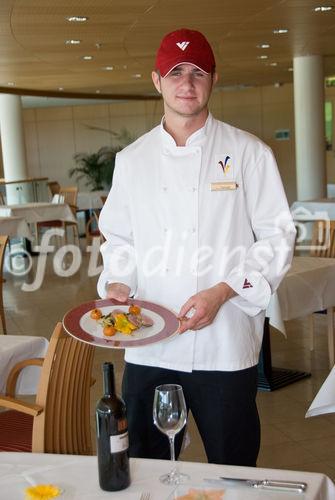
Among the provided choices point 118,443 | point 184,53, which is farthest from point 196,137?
point 118,443

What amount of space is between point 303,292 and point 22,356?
198 centimetres

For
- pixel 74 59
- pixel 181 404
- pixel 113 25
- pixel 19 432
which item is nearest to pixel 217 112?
pixel 74 59

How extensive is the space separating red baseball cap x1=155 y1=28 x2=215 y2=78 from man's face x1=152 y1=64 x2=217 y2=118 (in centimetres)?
2

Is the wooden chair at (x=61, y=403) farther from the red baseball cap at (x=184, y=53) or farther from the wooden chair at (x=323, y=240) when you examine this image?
the wooden chair at (x=323, y=240)

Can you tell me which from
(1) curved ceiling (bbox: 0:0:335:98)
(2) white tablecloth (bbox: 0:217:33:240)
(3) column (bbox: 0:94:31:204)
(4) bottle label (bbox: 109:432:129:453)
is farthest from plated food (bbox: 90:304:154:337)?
(3) column (bbox: 0:94:31:204)

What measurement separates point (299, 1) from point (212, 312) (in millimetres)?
5792

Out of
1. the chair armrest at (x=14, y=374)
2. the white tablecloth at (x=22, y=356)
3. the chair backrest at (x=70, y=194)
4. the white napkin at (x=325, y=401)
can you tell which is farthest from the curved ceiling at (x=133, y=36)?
the white napkin at (x=325, y=401)

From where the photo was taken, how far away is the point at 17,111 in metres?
14.6

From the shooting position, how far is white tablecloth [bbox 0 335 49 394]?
3.46 metres

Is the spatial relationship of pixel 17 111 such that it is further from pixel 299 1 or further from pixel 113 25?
pixel 299 1

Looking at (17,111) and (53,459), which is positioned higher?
(17,111)

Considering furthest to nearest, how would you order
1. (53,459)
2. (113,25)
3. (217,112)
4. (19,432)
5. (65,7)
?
1. (217,112)
2. (113,25)
3. (65,7)
4. (19,432)
5. (53,459)

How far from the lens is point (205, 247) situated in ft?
7.26

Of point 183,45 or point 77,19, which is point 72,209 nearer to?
point 77,19
